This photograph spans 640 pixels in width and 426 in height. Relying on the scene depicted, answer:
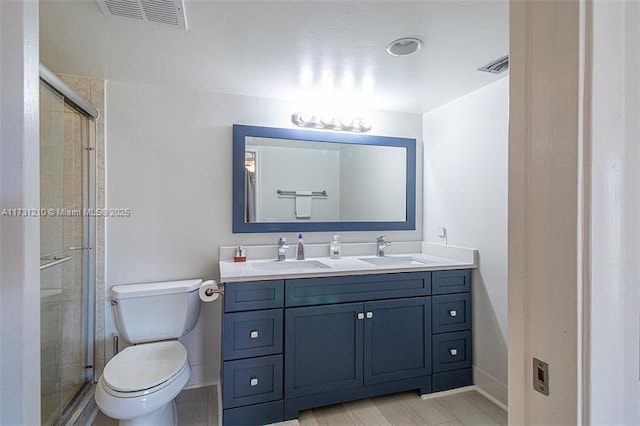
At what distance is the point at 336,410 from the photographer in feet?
6.79

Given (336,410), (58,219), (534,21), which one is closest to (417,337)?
(336,410)

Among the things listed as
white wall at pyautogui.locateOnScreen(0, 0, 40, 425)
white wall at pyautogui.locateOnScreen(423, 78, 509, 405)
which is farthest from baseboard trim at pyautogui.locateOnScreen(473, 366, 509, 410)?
white wall at pyautogui.locateOnScreen(0, 0, 40, 425)

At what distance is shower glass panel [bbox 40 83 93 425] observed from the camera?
174 cm

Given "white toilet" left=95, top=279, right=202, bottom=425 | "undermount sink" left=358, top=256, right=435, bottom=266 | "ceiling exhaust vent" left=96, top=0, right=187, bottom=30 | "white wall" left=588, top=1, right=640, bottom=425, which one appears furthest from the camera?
"undermount sink" left=358, top=256, right=435, bottom=266

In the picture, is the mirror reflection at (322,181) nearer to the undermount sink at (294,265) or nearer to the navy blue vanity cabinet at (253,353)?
the undermount sink at (294,265)

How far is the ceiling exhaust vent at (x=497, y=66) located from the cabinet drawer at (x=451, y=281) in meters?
1.28

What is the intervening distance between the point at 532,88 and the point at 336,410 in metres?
2.11

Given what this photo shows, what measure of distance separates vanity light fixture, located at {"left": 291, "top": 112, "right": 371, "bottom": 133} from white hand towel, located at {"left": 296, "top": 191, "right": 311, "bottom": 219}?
0.52m

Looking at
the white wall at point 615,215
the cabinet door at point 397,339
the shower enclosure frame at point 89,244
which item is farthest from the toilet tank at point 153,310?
the white wall at point 615,215

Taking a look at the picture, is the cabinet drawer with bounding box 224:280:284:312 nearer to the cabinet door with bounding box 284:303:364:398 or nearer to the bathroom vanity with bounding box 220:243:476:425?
the bathroom vanity with bounding box 220:243:476:425

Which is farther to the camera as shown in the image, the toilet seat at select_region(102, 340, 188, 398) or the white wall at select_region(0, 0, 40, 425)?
the toilet seat at select_region(102, 340, 188, 398)

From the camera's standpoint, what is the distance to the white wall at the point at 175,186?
2.18 m

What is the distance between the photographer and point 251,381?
1.87 m

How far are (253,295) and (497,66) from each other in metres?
1.90
